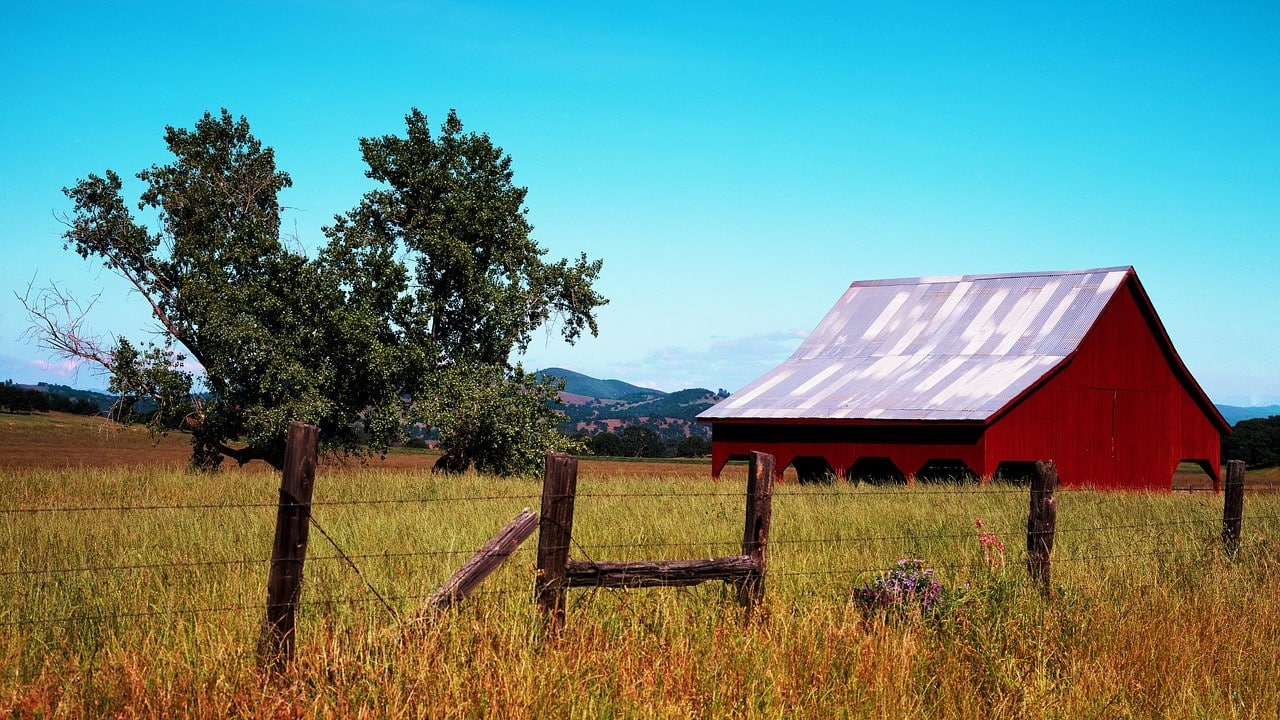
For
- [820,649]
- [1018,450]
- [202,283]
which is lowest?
[820,649]

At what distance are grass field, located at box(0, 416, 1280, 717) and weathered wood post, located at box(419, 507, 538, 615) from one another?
13cm

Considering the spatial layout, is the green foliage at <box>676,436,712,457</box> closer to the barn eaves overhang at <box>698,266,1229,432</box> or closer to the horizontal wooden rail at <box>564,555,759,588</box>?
the barn eaves overhang at <box>698,266,1229,432</box>

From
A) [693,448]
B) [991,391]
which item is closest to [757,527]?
[991,391]

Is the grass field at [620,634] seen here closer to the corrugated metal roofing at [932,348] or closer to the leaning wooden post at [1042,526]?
the leaning wooden post at [1042,526]

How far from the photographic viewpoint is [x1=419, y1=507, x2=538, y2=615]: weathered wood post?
6.24 metres

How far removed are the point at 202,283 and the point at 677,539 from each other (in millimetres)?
16748

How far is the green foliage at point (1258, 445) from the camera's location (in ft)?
217

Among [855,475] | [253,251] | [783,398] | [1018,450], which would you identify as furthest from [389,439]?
[1018,450]

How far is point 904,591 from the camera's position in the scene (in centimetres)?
799

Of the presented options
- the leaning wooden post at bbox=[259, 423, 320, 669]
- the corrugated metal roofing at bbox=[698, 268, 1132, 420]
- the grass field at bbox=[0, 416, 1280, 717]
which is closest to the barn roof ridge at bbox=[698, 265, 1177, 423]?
the corrugated metal roofing at bbox=[698, 268, 1132, 420]

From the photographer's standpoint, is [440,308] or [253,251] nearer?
[253,251]

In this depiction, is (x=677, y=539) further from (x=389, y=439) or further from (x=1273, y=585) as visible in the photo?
(x=389, y=439)

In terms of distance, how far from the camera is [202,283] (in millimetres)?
24328

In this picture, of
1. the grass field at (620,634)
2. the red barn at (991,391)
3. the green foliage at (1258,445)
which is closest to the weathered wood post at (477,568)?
the grass field at (620,634)
